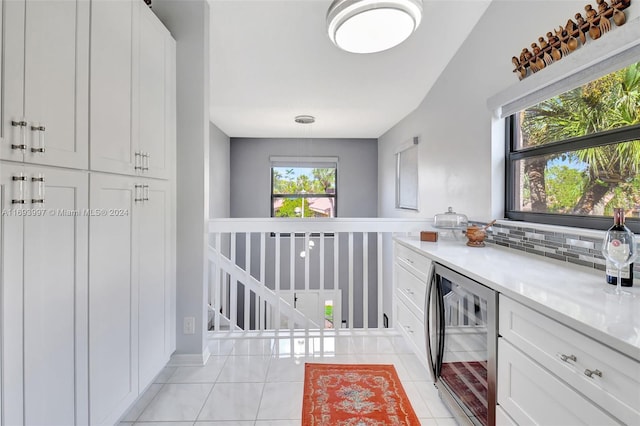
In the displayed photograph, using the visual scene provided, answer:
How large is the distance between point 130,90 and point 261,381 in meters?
1.83

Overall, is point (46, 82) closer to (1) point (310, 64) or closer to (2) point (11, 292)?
(2) point (11, 292)

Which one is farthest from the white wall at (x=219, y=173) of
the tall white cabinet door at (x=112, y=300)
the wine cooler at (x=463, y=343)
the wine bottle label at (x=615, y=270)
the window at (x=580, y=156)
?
the wine bottle label at (x=615, y=270)

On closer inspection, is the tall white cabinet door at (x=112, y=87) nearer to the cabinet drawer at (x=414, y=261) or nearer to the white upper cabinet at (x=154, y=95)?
the white upper cabinet at (x=154, y=95)

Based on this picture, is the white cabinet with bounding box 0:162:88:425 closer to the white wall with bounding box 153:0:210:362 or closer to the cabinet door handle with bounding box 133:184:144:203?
the cabinet door handle with bounding box 133:184:144:203

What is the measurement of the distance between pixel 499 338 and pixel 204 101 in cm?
216

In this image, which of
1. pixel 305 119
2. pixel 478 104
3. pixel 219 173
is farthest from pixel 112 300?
pixel 219 173

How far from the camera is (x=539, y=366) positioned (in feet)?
3.26

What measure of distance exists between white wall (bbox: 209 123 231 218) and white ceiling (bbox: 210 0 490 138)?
521mm

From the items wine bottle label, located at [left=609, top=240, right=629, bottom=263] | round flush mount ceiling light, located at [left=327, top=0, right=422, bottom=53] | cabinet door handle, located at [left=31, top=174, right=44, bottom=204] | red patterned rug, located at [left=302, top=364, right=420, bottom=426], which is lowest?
red patterned rug, located at [left=302, top=364, right=420, bottom=426]

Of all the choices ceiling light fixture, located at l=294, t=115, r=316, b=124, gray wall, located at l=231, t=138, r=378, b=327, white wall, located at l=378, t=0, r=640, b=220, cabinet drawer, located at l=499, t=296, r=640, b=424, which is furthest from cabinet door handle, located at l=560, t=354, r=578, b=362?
gray wall, located at l=231, t=138, r=378, b=327

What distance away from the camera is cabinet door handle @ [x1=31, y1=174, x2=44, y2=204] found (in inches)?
40.1

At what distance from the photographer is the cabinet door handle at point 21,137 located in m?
0.96

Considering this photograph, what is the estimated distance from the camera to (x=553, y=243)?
1670mm

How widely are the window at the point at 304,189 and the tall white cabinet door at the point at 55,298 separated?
15.1ft
